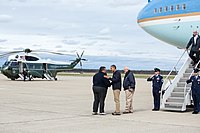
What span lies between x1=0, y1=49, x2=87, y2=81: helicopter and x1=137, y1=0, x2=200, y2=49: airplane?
77.5 ft

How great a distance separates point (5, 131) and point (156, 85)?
651 cm

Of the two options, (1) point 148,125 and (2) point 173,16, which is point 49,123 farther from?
(2) point 173,16

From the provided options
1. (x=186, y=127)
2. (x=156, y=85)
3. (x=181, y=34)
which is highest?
(x=181, y=34)

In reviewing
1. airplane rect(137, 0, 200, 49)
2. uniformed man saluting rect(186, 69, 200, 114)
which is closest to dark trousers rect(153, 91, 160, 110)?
uniformed man saluting rect(186, 69, 200, 114)

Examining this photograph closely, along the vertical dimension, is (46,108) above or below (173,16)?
below

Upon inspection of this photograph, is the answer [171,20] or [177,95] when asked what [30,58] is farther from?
[177,95]

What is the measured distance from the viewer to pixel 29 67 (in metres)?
41.4

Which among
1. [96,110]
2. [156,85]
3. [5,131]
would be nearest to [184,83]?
[156,85]

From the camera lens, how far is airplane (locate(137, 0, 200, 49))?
17016 mm

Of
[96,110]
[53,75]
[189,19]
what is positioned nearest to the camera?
[96,110]

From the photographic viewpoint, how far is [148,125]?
10.5m

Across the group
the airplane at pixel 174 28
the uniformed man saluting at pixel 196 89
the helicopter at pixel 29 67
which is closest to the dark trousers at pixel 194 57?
the airplane at pixel 174 28

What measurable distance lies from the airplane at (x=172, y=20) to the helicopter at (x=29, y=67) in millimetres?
23631

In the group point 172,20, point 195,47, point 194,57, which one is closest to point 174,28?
point 172,20
